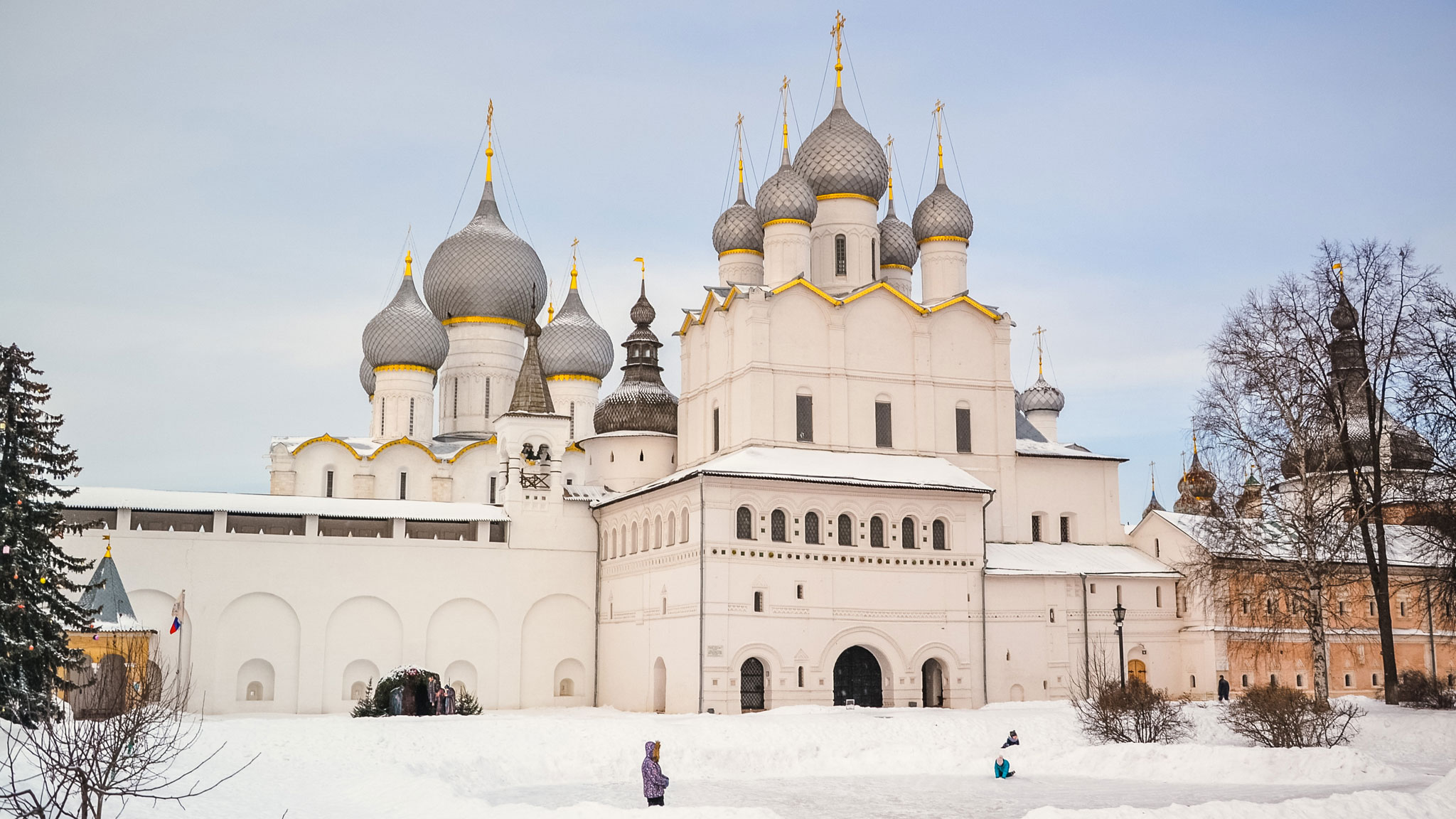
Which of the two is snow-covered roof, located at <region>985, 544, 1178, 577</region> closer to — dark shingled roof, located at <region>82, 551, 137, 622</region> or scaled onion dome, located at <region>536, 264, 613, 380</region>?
scaled onion dome, located at <region>536, 264, 613, 380</region>

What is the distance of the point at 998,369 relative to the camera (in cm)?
3747

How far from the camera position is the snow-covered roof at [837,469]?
32562mm

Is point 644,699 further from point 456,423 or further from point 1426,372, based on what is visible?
point 1426,372

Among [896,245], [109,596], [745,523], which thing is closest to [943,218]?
[896,245]

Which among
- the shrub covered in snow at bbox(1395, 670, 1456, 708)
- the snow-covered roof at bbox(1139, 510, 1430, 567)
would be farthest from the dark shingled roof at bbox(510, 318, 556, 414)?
the shrub covered in snow at bbox(1395, 670, 1456, 708)

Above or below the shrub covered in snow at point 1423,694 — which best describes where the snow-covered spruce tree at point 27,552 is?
above

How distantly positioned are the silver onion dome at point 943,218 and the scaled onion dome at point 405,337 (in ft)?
47.9

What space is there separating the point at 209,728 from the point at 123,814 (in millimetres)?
8465

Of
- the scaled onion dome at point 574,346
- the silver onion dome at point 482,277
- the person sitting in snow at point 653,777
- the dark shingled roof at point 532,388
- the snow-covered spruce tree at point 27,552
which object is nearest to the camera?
the person sitting in snow at point 653,777

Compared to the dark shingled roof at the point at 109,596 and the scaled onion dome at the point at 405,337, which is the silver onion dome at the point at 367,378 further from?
the dark shingled roof at the point at 109,596

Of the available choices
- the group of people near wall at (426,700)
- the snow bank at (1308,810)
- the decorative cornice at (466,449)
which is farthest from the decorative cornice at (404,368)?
the snow bank at (1308,810)

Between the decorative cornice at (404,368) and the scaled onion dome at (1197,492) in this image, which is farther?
the decorative cornice at (404,368)

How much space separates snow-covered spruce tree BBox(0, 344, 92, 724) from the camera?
20531mm

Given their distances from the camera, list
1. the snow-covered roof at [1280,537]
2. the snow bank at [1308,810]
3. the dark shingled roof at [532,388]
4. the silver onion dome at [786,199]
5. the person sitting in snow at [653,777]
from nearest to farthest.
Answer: the snow bank at [1308,810], the person sitting in snow at [653,777], the snow-covered roof at [1280,537], the silver onion dome at [786,199], the dark shingled roof at [532,388]
